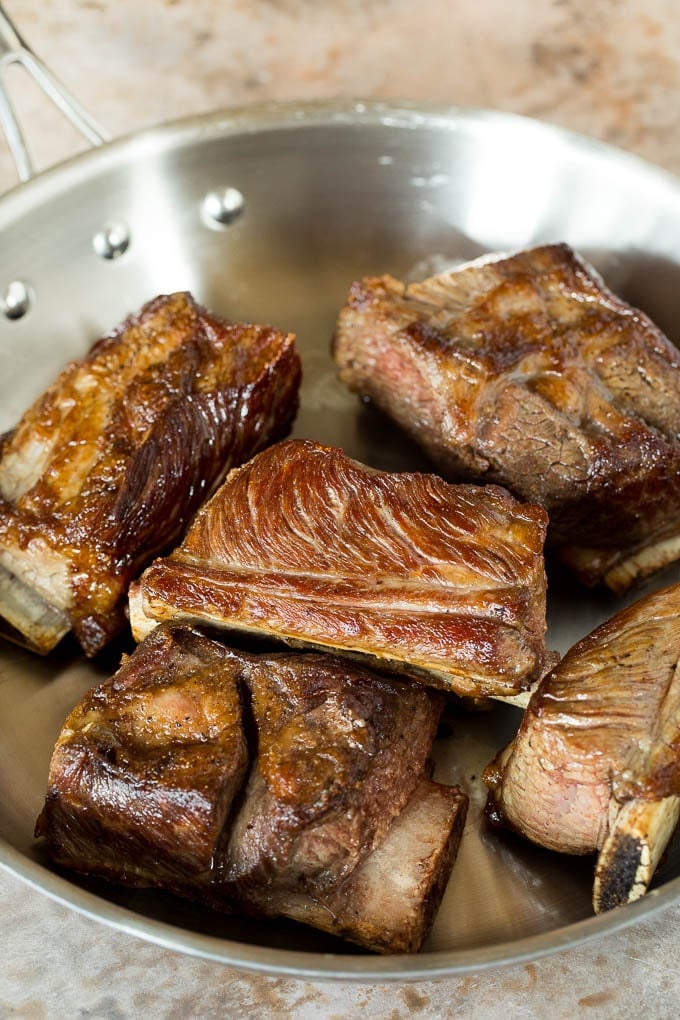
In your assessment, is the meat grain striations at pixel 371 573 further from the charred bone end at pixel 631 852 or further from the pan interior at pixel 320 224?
the pan interior at pixel 320 224

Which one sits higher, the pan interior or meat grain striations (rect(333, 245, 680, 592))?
the pan interior

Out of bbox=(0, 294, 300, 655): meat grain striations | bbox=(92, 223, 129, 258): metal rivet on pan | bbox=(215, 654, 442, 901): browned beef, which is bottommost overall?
bbox=(215, 654, 442, 901): browned beef

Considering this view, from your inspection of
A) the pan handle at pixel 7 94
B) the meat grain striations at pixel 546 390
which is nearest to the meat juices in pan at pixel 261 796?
the meat grain striations at pixel 546 390

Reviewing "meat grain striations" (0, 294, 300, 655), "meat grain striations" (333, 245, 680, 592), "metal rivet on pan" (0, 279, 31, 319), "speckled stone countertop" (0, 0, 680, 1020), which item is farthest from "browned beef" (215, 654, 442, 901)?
"speckled stone countertop" (0, 0, 680, 1020)

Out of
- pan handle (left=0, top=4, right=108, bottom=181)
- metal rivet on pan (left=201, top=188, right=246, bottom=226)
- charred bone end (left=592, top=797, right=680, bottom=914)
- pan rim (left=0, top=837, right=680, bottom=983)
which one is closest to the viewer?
pan rim (left=0, top=837, right=680, bottom=983)

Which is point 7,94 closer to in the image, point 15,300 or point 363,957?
point 15,300

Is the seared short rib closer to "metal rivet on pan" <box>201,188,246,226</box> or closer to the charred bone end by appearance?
the charred bone end

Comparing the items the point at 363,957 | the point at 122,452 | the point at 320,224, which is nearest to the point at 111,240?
the point at 320,224

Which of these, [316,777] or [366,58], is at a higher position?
[366,58]
